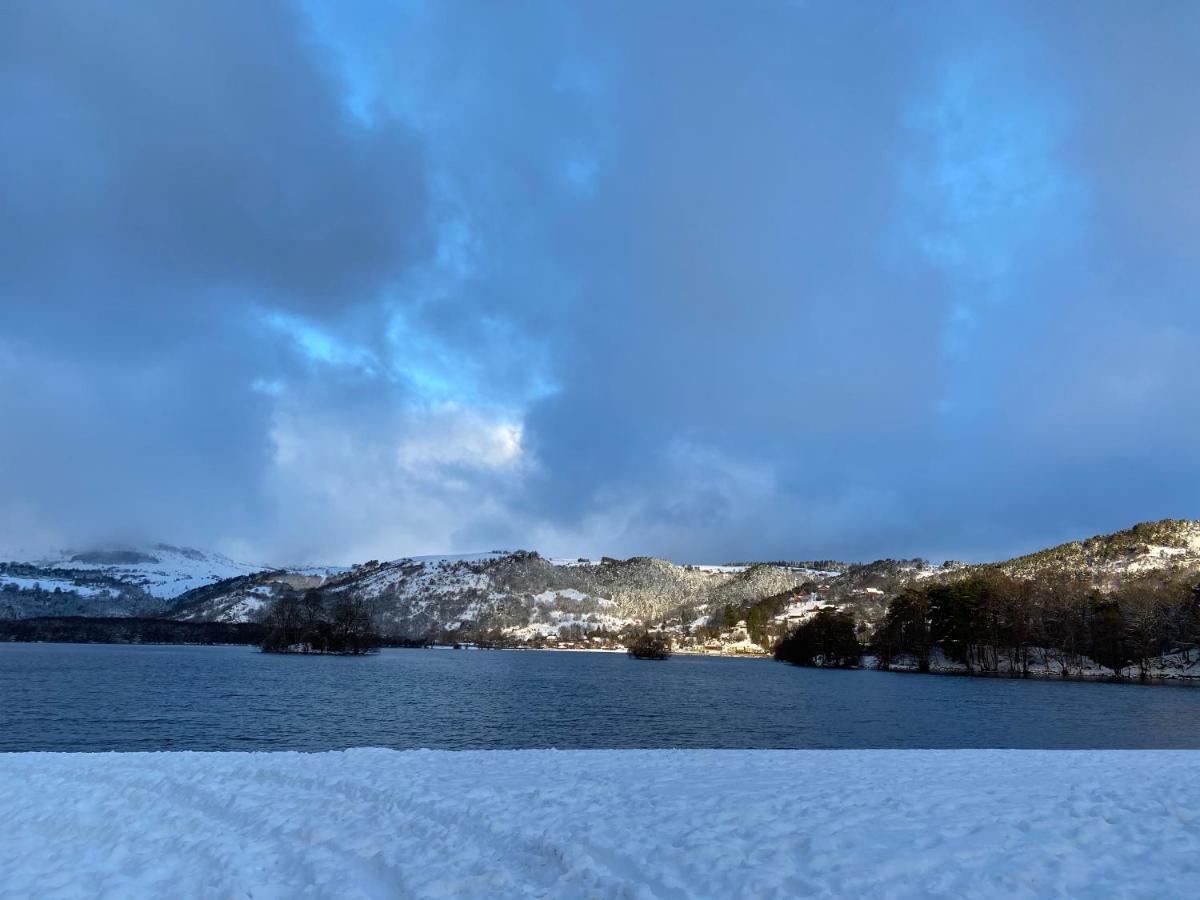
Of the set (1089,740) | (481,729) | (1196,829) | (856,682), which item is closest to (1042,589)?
(856,682)

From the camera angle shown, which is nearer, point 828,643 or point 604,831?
point 604,831

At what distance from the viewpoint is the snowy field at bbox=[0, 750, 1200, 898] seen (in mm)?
10656

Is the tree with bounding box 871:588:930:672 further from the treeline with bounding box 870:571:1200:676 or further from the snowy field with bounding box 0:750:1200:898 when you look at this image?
the snowy field with bounding box 0:750:1200:898

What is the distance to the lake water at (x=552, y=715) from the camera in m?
44.3

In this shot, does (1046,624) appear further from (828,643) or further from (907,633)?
(828,643)

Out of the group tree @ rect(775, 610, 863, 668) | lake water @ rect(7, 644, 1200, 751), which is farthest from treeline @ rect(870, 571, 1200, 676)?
lake water @ rect(7, 644, 1200, 751)

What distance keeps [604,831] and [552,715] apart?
4756cm

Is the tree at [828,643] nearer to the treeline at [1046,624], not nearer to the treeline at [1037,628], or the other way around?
the treeline at [1037,628]

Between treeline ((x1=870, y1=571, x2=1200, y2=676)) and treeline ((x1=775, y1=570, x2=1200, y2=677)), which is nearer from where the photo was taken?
treeline ((x1=870, y1=571, x2=1200, y2=676))

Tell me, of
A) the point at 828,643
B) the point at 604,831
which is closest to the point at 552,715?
the point at 604,831

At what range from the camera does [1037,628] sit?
139375 millimetres

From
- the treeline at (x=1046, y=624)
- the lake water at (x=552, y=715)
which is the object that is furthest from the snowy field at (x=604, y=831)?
the treeline at (x=1046, y=624)

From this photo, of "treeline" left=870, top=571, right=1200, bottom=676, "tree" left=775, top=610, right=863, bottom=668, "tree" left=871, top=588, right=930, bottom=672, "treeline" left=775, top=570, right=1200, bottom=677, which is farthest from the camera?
"tree" left=775, top=610, right=863, bottom=668

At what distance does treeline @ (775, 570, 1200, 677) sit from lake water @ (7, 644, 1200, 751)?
35.2m
